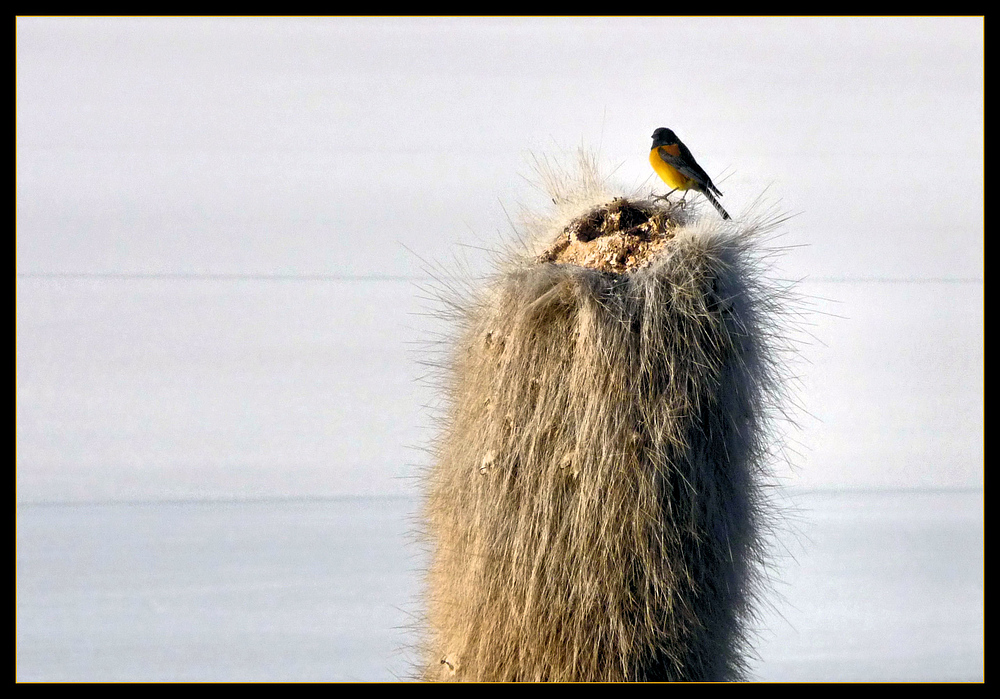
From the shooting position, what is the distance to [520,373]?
2.04m

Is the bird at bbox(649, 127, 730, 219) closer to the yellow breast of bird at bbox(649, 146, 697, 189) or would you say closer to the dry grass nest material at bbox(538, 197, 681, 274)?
the yellow breast of bird at bbox(649, 146, 697, 189)

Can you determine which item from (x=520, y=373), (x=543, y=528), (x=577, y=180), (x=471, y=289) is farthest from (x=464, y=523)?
(x=577, y=180)

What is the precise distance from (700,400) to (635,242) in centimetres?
36

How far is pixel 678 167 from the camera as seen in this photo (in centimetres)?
237

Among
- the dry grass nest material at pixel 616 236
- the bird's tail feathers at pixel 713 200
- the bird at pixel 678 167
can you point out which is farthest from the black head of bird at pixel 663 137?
the dry grass nest material at pixel 616 236

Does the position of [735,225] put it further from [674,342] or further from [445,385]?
[445,385]

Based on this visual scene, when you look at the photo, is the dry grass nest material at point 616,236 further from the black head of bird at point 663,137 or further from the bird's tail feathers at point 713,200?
the black head of bird at point 663,137

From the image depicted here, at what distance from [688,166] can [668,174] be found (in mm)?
68

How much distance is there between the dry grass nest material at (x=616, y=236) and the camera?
211cm

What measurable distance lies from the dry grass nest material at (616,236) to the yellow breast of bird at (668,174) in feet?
0.64

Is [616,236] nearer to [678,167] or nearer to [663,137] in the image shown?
[678,167]

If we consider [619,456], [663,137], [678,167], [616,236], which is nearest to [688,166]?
[678,167]

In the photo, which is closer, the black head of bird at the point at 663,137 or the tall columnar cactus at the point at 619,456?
the tall columnar cactus at the point at 619,456

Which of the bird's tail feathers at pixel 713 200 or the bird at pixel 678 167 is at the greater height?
the bird at pixel 678 167
